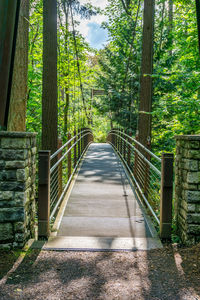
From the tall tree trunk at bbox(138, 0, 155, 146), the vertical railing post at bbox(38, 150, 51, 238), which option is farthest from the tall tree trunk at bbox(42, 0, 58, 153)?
the vertical railing post at bbox(38, 150, 51, 238)

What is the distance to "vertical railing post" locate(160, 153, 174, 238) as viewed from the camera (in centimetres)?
359

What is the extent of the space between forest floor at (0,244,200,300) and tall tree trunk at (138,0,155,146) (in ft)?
15.5

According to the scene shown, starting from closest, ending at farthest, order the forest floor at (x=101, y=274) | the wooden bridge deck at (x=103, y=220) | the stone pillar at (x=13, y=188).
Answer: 1. the forest floor at (x=101, y=274)
2. the stone pillar at (x=13, y=188)
3. the wooden bridge deck at (x=103, y=220)

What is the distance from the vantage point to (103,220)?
174 inches

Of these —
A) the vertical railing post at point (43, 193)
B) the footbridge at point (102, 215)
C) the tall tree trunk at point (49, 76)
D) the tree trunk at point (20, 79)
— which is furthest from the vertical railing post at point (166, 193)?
the tall tree trunk at point (49, 76)

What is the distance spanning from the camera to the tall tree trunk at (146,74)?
300 inches

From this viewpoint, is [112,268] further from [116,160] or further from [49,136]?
[116,160]

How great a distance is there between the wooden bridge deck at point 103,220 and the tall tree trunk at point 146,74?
1458mm

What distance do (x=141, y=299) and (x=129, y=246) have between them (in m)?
1.08

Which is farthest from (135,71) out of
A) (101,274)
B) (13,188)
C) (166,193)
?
(101,274)

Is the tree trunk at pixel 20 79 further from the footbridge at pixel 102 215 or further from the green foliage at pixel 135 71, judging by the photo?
the green foliage at pixel 135 71

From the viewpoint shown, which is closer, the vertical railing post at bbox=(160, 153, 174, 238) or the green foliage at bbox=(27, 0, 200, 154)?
the vertical railing post at bbox=(160, 153, 174, 238)

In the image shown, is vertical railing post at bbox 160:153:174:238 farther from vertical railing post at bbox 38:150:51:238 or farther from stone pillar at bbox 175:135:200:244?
vertical railing post at bbox 38:150:51:238

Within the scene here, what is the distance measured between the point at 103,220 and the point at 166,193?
→ 1176mm
